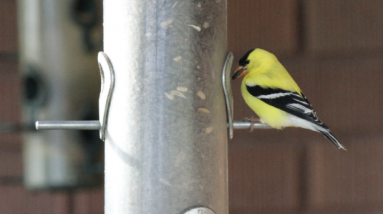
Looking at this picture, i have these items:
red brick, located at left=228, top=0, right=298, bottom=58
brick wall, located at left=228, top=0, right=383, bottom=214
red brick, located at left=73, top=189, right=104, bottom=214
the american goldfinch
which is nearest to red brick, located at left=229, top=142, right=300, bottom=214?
brick wall, located at left=228, top=0, right=383, bottom=214

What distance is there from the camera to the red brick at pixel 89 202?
9.10ft

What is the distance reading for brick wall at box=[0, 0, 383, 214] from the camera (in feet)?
9.31

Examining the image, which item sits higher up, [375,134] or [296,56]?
[296,56]

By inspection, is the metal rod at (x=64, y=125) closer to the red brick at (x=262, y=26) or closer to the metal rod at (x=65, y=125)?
the metal rod at (x=65, y=125)

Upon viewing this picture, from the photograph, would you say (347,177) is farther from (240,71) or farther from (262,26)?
(240,71)

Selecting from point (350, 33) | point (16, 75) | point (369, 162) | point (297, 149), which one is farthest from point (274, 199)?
point (16, 75)

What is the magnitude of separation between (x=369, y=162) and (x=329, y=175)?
8.5 inches

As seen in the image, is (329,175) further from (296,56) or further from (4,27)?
(4,27)

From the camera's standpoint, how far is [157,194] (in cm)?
145

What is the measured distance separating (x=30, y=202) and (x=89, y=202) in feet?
0.92

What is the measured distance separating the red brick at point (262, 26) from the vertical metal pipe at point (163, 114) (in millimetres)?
1297

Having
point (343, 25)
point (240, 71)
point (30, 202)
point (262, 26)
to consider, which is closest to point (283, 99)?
point (240, 71)

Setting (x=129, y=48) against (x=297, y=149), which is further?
(x=297, y=149)

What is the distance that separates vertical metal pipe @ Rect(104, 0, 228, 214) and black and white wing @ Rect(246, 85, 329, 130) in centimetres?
58
